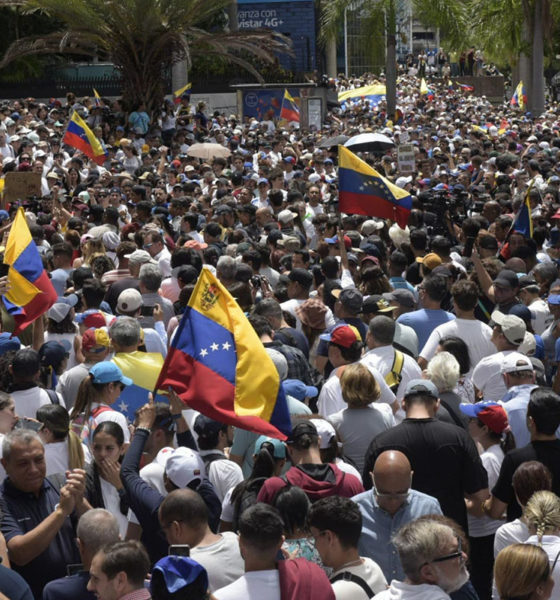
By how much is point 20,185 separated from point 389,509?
380 inches

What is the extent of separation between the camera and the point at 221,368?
578 cm

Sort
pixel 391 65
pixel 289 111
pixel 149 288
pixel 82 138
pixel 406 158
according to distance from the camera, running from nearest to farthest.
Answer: pixel 149 288 < pixel 406 158 < pixel 82 138 < pixel 289 111 < pixel 391 65

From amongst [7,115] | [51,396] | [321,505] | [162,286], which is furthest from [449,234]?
[7,115]

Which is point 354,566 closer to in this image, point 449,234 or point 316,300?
point 316,300

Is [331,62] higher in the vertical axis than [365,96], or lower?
higher

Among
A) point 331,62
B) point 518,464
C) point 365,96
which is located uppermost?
point 331,62

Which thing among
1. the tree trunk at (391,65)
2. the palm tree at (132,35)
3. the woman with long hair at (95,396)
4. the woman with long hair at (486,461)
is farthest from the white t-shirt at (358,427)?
the tree trunk at (391,65)

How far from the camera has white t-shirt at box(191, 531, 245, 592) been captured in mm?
4684

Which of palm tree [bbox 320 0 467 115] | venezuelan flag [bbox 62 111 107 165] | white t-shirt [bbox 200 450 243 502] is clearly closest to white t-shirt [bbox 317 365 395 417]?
white t-shirt [bbox 200 450 243 502]

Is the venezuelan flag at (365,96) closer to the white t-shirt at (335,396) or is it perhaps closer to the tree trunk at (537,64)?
the tree trunk at (537,64)

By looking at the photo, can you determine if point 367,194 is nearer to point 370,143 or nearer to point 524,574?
point 524,574

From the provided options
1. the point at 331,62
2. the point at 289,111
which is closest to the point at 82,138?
the point at 289,111

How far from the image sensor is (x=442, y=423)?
5938 mm

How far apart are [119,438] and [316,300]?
2994 mm
